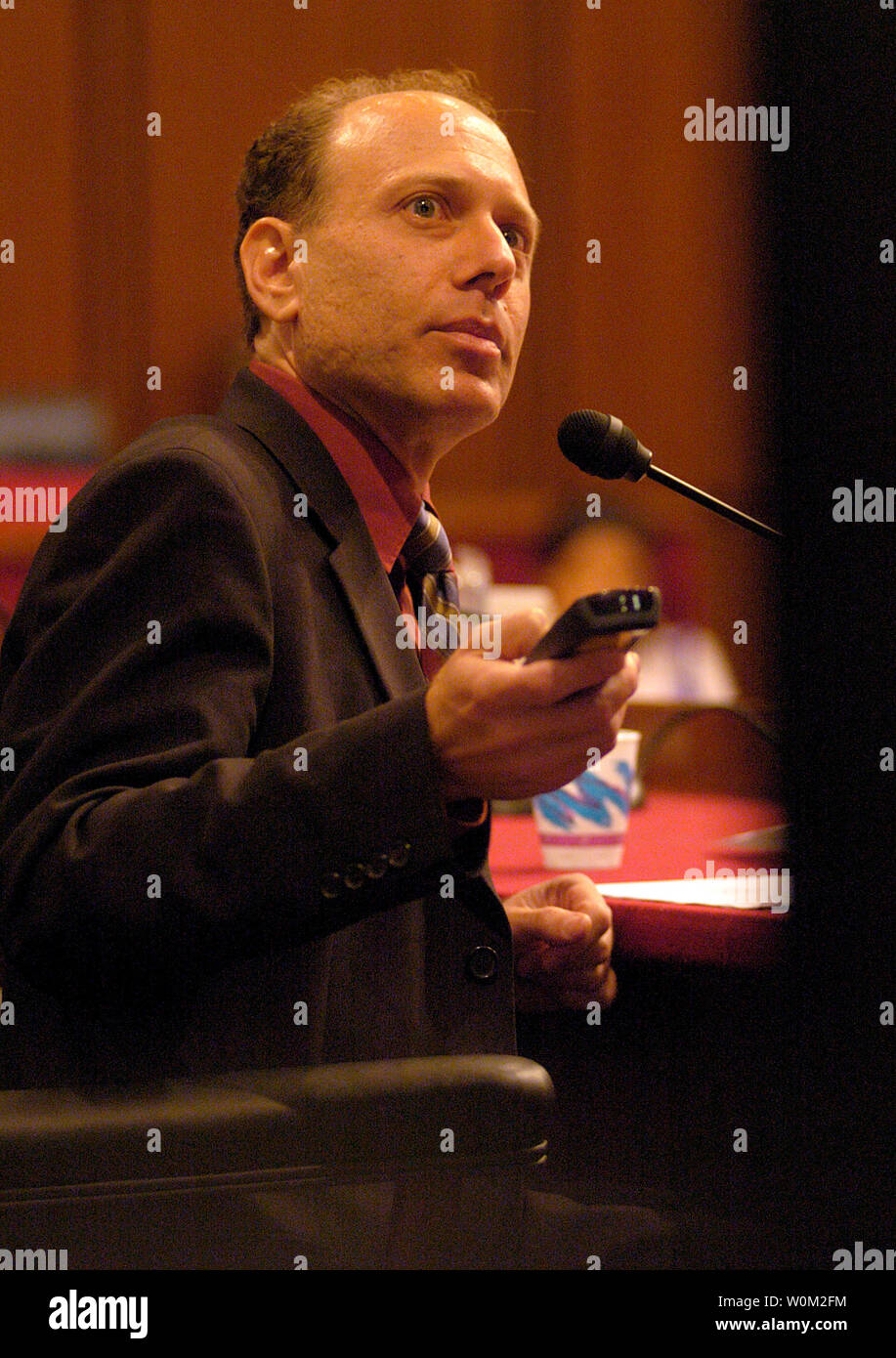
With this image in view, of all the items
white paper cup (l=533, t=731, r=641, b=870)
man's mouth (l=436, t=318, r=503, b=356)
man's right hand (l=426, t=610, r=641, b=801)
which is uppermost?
man's mouth (l=436, t=318, r=503, b=356)

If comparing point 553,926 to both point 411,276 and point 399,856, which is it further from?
point 411,276

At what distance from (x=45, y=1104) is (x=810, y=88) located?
574mm

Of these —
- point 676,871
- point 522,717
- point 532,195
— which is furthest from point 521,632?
point 532,195

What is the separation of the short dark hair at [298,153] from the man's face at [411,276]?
0.02 metres

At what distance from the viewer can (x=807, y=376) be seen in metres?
0.58

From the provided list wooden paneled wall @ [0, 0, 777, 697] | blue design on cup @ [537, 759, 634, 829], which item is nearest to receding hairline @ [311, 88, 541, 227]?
blue design on cup @ [537, 759, 634, 829]

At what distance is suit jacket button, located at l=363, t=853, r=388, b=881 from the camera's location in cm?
76

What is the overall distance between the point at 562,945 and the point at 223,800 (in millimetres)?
383

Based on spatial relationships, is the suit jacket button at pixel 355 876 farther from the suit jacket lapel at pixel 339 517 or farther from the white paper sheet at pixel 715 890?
the white paper sheet at pixel 715 890

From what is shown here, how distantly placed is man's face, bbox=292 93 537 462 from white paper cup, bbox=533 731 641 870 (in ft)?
1.26

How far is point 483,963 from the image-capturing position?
927 mm

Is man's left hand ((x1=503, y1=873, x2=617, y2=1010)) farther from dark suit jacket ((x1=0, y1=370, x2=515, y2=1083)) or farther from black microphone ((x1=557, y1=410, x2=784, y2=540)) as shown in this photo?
black microphone ((x1=557, y1=410, x2=784, y2=540))
